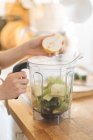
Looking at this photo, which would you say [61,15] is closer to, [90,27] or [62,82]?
[90,27]

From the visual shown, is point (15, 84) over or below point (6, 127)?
over

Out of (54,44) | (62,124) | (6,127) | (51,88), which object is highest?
(54,44)

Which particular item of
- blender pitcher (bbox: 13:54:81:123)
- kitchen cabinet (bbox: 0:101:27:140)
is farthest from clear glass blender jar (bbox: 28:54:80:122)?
kitchen cabinet (bbox: 0:101:27:140)

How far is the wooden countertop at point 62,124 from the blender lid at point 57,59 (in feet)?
0.52

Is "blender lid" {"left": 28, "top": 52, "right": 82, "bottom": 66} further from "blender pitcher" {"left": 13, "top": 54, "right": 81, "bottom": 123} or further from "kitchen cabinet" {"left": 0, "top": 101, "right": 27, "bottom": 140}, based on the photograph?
"kitchen cabinet" {"left": 0, "top": 101, "right": 27, "bottom": 140}

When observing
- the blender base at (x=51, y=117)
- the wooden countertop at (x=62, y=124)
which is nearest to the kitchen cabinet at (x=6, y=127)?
the wooden countertop at (x=62, y=124)

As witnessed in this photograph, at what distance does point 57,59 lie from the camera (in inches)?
35.1

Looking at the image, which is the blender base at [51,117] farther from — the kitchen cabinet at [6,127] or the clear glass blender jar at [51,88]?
the kitchen cabinet at [6,127]

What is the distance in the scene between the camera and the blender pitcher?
0.78 meters

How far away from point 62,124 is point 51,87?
11cm

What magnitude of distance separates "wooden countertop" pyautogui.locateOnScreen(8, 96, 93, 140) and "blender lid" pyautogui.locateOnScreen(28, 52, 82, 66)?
159mm

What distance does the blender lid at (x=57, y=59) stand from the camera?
819 millimetres

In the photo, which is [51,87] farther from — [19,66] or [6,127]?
[6,127]

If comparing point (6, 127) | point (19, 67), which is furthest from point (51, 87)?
point (6, 127)
